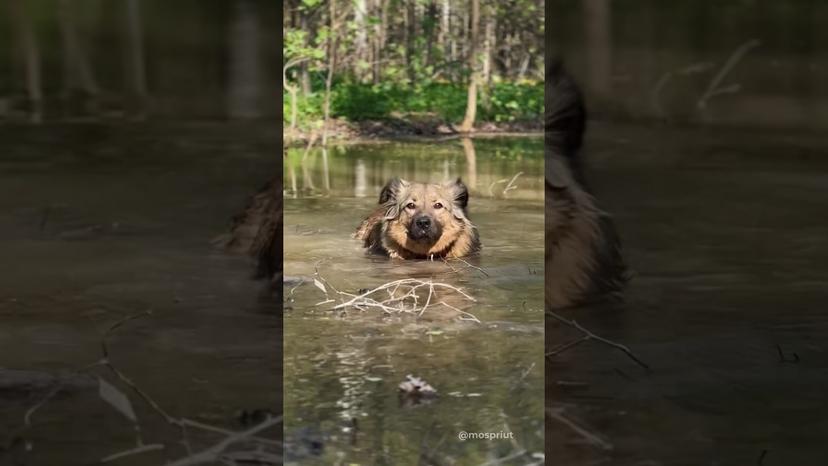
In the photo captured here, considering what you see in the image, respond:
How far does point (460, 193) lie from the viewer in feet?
15.3

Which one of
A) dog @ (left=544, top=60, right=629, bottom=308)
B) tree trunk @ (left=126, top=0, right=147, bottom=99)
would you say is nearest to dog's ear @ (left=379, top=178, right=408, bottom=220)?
dog @ (left=544, top=60, right=629, bottom=308)

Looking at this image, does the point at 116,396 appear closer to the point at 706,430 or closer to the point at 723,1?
the point at 706,430

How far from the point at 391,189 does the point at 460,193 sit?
1.05 feet

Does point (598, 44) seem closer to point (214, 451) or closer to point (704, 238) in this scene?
point (704, 238)

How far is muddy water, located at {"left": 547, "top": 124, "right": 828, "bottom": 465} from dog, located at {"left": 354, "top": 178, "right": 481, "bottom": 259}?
1.07 meters

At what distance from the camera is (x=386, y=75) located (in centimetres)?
423

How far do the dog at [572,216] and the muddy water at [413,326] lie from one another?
0.28 meters

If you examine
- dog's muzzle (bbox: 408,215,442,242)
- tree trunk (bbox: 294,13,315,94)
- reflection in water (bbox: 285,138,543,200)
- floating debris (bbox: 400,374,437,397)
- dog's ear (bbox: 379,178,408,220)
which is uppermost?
tree trunk (bbox: 294,13,315,94)

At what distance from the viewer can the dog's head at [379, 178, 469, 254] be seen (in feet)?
15.1

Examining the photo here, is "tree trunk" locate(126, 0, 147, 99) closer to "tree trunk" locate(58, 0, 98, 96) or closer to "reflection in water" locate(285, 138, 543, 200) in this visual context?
"tree trunk" locate(58, 0, 98, 96)

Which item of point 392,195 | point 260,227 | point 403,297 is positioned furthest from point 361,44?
point 260,227

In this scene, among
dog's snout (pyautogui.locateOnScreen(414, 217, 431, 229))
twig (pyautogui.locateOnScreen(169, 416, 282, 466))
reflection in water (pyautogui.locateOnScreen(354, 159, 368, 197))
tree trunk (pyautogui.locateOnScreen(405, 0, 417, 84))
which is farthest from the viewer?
dog's snout (pyautogui.locateOnScreen(414, 217, 431, 229))

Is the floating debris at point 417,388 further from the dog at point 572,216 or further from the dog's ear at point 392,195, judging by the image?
the dog's ear at point 392,195

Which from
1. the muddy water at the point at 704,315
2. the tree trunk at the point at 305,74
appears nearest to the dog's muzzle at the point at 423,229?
the tree trunk at the point at 305,74
